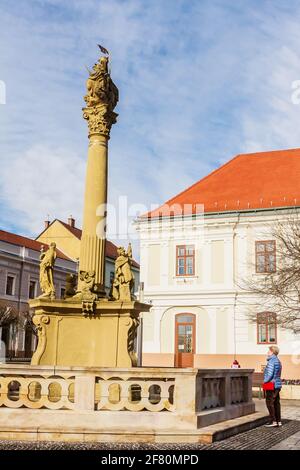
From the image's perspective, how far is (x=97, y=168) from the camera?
523 inches

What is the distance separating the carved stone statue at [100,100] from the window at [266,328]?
57.3ft

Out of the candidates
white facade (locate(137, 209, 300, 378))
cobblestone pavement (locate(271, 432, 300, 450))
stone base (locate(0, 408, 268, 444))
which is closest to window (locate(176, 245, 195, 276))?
white facade (locate(137, 209, 300, 378))

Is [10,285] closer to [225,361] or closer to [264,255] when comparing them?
[225,361]

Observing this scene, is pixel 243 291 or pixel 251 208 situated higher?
pixel 251 208

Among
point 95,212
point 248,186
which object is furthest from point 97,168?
point 248,186

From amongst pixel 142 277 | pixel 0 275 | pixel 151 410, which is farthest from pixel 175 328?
pixel 151 410

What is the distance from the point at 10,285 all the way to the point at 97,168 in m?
29.3

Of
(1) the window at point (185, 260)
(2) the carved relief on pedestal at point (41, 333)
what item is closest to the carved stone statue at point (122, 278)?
(2) the carved relief on pedestal at point (41, 333)

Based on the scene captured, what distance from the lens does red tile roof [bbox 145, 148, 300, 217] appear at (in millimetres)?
30484

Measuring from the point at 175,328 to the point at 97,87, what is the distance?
64.2 feet

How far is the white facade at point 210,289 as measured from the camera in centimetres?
2962

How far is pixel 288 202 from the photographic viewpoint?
29.5 m

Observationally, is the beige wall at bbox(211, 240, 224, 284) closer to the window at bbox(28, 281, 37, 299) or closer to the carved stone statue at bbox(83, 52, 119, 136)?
the window at bbox(28, 281, 37, 299)
